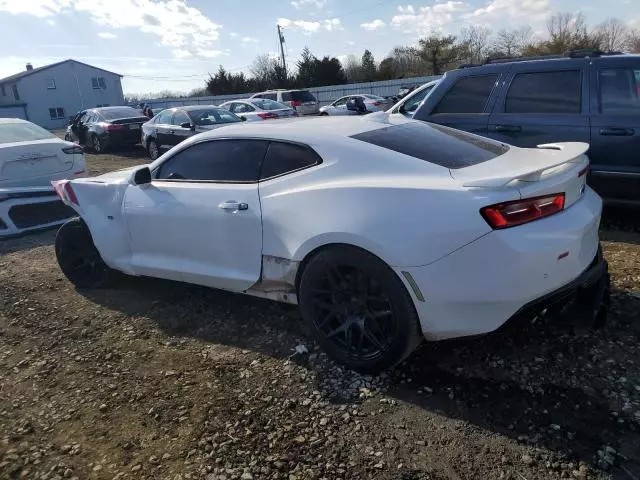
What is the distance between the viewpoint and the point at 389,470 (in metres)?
2.30

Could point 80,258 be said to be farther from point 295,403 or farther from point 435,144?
point 435,144

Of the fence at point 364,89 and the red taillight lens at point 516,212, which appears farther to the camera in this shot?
the fence at point 364,89

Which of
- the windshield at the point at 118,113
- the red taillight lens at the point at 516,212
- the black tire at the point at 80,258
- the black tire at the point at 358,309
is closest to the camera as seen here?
the red taillight lens at the point at 516,212

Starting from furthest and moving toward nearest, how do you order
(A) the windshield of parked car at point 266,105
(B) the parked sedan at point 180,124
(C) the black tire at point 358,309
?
(A) the windshield of parked car at point 266,105 → (B) the parked sedan at point 180,124 → (C) the black tire at point 358,309

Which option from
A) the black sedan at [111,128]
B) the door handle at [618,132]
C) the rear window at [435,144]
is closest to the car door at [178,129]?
the black sedan at [111,128]

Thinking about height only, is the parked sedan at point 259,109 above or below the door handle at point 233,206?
above

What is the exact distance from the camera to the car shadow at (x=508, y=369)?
247 centimetres

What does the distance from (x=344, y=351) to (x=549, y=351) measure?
1245 millimetres

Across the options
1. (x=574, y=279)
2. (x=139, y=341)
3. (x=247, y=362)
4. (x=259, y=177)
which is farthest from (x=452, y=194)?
(x=139, y=341)

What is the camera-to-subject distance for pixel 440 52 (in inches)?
1763

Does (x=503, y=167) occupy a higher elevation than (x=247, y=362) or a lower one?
higher

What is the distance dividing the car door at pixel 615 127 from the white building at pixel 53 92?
180 feet

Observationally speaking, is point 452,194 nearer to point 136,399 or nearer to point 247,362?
point 247,362

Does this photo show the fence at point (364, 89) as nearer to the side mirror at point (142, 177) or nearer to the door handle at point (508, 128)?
the door handle at point (508, 128)
